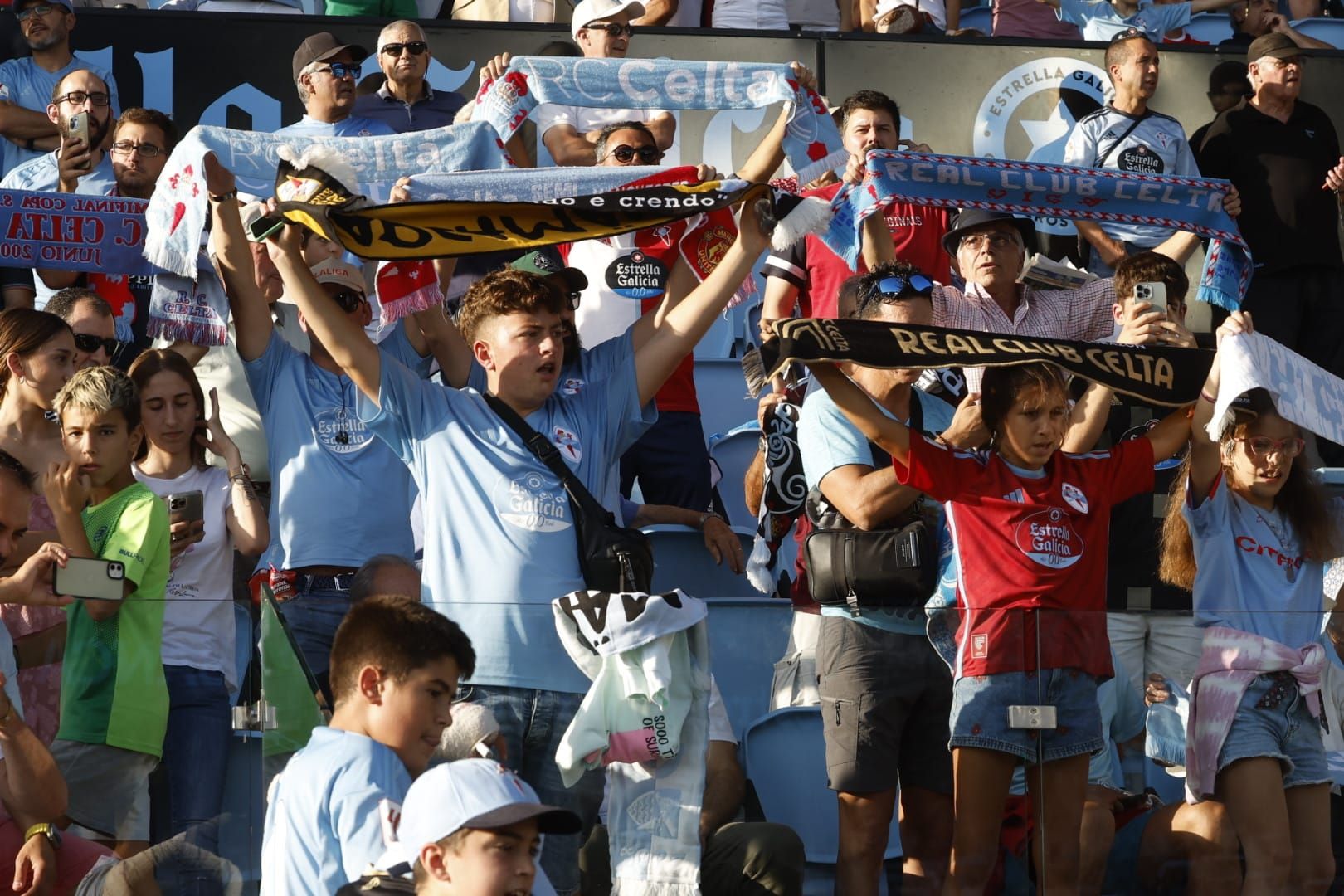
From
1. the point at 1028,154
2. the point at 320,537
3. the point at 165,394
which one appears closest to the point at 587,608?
the point at 320,537

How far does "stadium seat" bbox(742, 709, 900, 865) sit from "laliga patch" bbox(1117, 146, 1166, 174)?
16.9ft

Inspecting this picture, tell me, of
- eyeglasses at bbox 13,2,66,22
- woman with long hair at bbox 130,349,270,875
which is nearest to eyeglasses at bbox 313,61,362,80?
eyeglasses at bbox 13,2,66,22

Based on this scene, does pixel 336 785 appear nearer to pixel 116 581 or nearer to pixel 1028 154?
pixel 116 581

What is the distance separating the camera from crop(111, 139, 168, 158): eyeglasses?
8.53 meters

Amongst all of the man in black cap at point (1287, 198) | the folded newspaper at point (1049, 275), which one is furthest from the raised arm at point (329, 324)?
the man in black cap at point (1287, 198)

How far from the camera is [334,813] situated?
4250 mm

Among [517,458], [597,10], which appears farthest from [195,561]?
[597,10]

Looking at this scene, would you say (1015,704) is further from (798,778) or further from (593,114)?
(593,114)

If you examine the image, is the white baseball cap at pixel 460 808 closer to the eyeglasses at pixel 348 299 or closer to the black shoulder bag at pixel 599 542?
the black shoulder bag at pixel 599 542

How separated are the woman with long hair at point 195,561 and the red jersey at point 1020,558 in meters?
1.92

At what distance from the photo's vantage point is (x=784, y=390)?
6949 millimetres

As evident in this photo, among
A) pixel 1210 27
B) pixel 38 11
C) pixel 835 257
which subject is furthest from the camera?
pixel 1210 27

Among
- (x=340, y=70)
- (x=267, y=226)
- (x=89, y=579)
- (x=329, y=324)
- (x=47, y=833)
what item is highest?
(x=340, y=70)

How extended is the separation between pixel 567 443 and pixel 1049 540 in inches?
53.4
